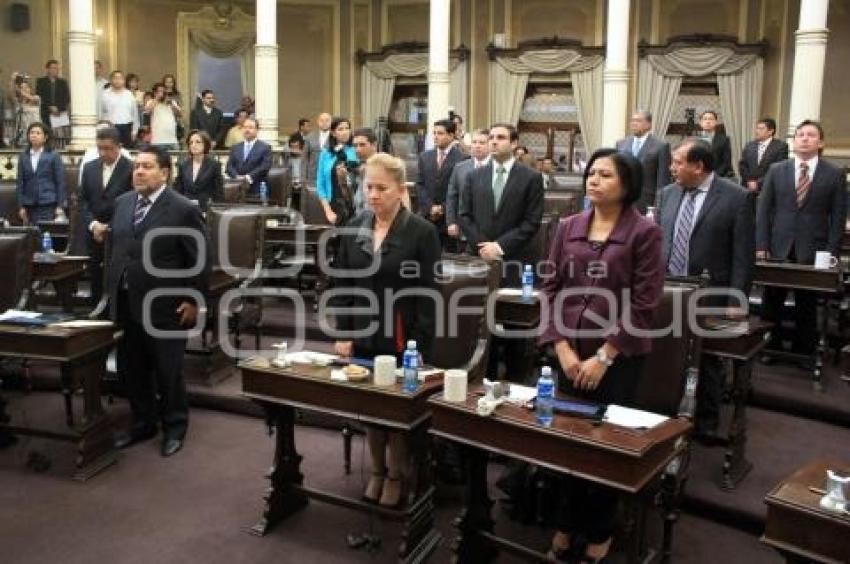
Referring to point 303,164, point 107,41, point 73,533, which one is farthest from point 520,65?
point 73,533

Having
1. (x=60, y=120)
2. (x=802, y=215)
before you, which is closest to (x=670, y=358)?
(x=802, y=215)

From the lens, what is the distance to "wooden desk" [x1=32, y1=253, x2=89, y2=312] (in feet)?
17.1

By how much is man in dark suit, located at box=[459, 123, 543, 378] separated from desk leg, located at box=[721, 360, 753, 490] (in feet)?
4.72

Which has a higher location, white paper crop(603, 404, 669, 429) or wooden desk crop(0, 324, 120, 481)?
white paper crop(603, 404, 669, 429)

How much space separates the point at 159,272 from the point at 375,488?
160 cm

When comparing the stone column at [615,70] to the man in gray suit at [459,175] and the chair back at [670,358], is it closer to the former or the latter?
the man in gray suit at [459,175]

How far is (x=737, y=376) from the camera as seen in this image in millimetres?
3865

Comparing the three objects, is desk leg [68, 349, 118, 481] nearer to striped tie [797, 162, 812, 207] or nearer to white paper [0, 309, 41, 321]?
white paper [0, 309, 41, 321]

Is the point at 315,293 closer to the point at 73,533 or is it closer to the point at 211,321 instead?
the point at 211,321

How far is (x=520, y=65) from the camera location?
1330 centimetres

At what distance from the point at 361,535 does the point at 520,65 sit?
11.0 meters

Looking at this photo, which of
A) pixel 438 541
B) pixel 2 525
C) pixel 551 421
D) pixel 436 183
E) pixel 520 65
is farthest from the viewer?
pixel 520 65

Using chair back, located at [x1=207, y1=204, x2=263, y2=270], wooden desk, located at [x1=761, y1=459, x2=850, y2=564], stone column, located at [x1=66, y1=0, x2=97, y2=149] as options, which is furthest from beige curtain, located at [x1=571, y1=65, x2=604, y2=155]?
wooden desk, located at [x1=761, y1=459, x2=850, y2=564]

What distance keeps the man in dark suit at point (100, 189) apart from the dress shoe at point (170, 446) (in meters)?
1.42
